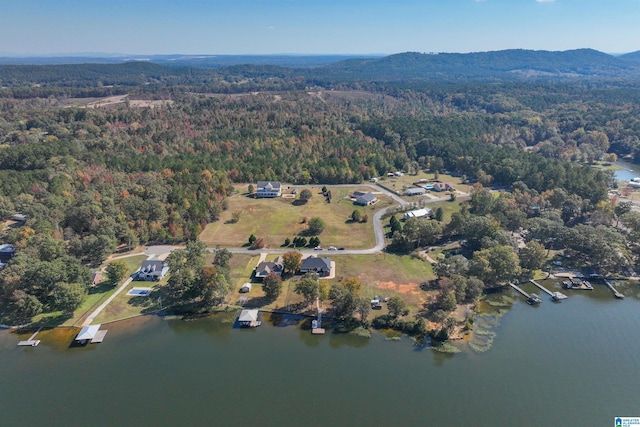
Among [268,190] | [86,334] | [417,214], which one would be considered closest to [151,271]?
[86,334]

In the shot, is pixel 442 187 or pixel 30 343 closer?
pixel 30 343

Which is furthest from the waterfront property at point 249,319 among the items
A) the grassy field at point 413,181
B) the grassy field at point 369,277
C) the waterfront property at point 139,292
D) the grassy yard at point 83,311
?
the grassy field at point 413,181

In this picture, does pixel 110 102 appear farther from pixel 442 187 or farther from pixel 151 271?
pixel 442 187

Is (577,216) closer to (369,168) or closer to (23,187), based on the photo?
(369,168)

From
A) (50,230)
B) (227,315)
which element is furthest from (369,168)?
(50,230)

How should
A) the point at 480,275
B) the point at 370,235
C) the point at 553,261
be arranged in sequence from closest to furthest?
the point at 480,275 → the point at 553,261 → the point at 370,235

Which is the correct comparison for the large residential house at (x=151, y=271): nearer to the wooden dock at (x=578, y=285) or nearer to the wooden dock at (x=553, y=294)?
the wooden dock at (x=553, y=294)

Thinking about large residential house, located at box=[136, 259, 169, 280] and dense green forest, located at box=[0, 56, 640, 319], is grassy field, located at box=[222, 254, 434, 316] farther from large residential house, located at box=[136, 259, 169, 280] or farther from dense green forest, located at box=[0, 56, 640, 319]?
dense green forest, located at box=[0, 56, 640, 319]
